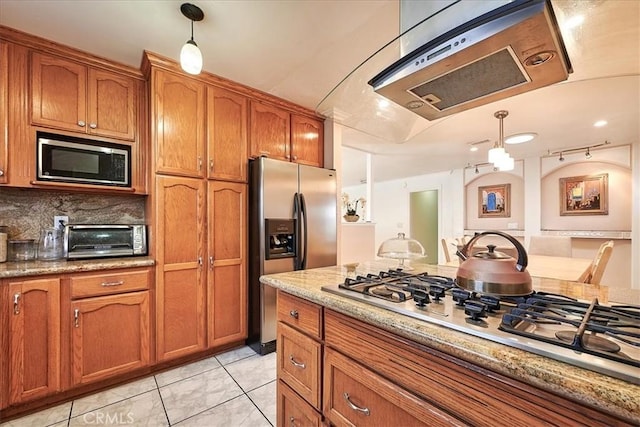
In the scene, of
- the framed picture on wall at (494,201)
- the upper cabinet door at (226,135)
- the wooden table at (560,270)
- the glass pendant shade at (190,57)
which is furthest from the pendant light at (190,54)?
the framed picture on wall at (494,201)

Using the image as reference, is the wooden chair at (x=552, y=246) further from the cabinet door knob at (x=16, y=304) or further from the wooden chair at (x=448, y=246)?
the cabinet door knob at (x=16, y=304)

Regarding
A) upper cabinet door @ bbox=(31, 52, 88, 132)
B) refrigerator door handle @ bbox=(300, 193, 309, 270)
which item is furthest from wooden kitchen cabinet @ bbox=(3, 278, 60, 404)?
refrigerator door handle @ bbox=(300, 193, 309, 270)

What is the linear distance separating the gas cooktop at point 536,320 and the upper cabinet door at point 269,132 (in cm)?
196

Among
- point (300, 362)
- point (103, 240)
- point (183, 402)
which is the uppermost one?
point (103, 240)

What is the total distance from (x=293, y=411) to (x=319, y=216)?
1.78 meters

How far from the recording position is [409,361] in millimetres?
783

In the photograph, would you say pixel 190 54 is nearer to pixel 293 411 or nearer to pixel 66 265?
pixel 66 265

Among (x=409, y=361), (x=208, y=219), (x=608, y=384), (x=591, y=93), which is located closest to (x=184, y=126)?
(x=208, y=219)

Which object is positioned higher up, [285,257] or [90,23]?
[90,23]

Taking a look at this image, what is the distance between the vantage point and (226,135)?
2.49 m

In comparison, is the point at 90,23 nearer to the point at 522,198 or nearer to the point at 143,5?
the point at 143,5

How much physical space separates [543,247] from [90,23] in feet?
16.8

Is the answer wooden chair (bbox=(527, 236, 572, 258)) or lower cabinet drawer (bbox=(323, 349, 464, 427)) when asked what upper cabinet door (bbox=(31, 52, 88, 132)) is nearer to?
lower cabinet drawer (bbox=(323, 349, 464, 427))

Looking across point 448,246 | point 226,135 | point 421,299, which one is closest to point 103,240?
point 226,135
